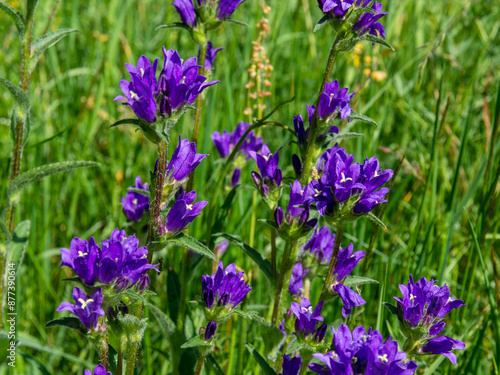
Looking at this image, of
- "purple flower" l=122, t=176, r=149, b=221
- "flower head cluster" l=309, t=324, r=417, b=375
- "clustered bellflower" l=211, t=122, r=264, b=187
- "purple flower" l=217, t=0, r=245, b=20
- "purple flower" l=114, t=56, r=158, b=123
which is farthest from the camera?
"clustered bellflower" l=211, t=122, r=264, b=187

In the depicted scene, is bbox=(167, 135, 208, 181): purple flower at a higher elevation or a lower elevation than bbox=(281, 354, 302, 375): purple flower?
higher

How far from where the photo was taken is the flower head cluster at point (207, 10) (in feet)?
5.75

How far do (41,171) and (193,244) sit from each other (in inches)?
21.8

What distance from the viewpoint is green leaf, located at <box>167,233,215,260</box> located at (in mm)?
1359

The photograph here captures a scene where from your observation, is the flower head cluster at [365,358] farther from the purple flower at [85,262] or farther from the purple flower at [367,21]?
the purple flower at [367,21]

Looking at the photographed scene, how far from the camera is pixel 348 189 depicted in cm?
137

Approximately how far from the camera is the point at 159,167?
1.35 m

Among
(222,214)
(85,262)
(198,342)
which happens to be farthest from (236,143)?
(85,262)

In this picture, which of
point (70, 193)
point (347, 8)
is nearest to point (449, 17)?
point (347, 8)

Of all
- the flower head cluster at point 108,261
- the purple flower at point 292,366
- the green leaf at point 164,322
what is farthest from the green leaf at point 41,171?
the purple flower at point 292,366

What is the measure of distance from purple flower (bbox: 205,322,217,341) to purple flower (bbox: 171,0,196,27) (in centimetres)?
96

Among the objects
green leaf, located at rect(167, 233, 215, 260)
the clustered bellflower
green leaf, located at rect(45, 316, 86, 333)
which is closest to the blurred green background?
the clustered bellflower

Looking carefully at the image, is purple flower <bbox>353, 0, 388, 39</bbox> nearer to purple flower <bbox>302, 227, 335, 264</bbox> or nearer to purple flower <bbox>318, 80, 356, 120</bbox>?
purple flower <bbox>318, 80, 356, 120</bbox>

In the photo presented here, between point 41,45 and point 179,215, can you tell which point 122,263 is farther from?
point 41,45
